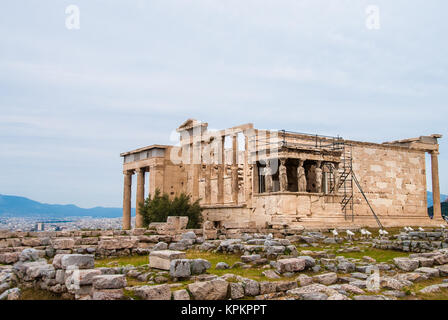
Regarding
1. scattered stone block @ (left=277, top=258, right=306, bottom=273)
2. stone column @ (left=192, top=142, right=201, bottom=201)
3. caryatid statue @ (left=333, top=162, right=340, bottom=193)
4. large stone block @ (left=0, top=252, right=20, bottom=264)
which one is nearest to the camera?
scattered stone block @ (left=277, top=258, right=306, bottom=273)

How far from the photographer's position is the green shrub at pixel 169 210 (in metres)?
24.6

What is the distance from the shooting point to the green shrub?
24578 millimetres

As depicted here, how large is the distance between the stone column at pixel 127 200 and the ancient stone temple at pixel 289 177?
70 millimetres

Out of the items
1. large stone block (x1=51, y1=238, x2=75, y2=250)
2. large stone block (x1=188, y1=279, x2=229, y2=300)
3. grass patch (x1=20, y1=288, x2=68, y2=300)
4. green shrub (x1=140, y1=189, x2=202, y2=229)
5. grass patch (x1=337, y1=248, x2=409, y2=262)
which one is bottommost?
grass patch (x1=337, y1=248, x2=409, y2=262)

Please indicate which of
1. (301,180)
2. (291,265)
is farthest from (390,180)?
(291,265)

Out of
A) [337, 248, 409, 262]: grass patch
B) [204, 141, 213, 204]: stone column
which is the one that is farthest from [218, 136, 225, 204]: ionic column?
[337, 248, 409, 262]: grass patch

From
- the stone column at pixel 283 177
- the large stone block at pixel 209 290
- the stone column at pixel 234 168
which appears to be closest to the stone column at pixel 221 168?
the stone column at pixel 234 168

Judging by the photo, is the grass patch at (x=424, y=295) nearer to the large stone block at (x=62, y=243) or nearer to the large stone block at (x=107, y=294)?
the large stone block at (x=107, y=294)

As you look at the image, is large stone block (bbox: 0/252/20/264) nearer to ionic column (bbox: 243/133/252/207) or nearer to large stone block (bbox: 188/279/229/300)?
large stone block (bbox: 188/279/229/300)

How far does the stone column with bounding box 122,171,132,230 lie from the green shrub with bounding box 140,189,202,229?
4.83m
